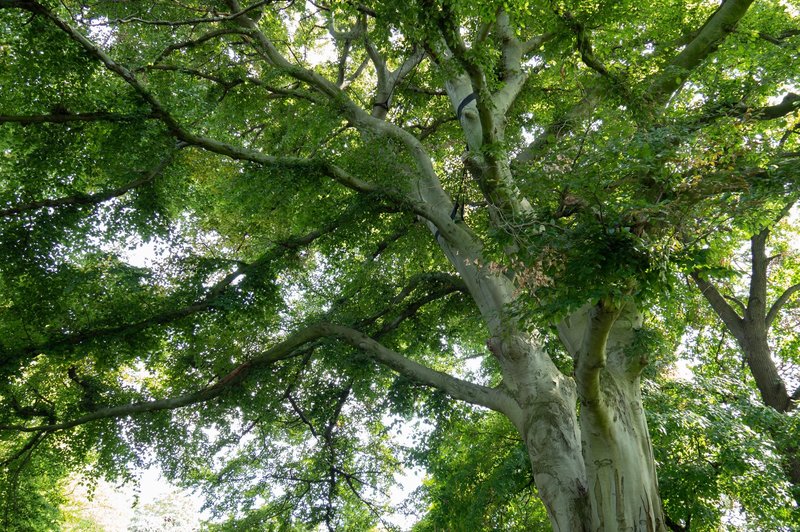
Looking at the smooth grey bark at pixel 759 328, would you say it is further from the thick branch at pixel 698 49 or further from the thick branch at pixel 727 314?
the thick branch at pixel 698 49

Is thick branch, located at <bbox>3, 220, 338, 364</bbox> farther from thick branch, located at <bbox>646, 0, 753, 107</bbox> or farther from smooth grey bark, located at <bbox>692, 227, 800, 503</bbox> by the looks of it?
smooth grey bark, located at <bbox>692, 227, 800, 503</bbox>

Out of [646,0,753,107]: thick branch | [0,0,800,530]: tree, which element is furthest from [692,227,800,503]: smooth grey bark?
[646,0,753,107]: thick branch

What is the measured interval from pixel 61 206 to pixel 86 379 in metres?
2.75

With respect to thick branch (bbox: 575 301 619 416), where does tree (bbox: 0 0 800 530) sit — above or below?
above

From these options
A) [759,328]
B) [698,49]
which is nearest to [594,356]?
[698,49]

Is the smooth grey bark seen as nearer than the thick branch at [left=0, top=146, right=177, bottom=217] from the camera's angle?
No

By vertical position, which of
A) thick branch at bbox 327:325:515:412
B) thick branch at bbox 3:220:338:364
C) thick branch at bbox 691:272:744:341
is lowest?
thick branch at bbox 327:325:515:412

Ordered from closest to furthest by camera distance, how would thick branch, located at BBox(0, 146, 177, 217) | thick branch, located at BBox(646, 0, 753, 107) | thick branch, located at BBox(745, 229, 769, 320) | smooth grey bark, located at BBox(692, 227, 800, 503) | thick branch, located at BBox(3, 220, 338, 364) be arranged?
thick branch, located at BBox(646, 0, 753, 107) → thick branch, located at BBox(0, 146, 177, 217) → thick branch, located at BBox(3, 220, 338, 364) → smooth grey bark, located at BBox(692, 227, 800, 503) → thick branch, located at BBox(745, 229, 769, 320)

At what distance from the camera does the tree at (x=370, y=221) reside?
4.28 metres

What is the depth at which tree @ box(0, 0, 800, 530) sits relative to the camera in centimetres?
428

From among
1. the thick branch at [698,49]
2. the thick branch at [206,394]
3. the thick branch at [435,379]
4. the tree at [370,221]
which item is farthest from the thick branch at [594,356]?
the thick branch at [206,394]

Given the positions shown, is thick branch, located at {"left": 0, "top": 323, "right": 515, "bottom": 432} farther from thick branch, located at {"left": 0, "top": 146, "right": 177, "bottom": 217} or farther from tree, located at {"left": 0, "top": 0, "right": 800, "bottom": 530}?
thick branch, located at {"left": 0, "top": 146, "right": 177, "bottom": 217}

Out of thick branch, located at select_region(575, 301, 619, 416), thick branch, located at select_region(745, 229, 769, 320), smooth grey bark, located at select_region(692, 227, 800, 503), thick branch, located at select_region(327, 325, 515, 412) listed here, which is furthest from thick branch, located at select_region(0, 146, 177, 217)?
thick branch, located at select_region(745, 229, 769, 320)

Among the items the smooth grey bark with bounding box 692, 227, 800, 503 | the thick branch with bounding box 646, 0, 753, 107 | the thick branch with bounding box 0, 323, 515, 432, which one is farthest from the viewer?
the smooth grey bark with bounding box 692, 227, 800, 503
